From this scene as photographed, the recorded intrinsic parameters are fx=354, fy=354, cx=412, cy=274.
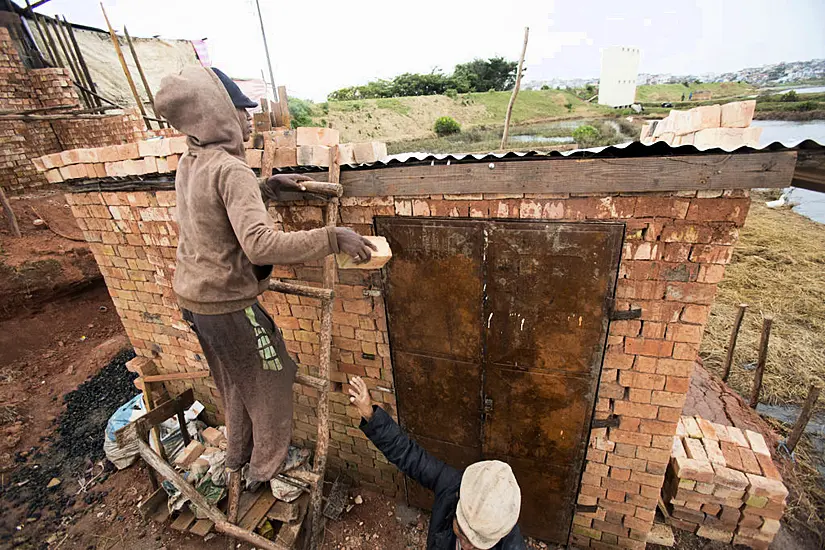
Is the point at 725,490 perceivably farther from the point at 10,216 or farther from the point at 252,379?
the point at 10,216

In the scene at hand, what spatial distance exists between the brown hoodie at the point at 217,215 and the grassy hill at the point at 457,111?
27.8m

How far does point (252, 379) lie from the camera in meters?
2.17

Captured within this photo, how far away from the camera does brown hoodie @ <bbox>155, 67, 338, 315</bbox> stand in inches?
63.0

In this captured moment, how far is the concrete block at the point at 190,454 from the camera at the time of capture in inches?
133

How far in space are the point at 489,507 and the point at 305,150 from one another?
2.39 m

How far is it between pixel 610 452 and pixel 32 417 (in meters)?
7.26

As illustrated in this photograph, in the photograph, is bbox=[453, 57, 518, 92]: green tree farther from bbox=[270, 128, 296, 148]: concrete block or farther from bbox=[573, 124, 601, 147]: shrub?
bbox=[270, 128, 296, 148]: concrete block

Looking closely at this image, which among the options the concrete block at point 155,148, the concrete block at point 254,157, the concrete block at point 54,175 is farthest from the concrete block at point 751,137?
the concrete block at point 54,175

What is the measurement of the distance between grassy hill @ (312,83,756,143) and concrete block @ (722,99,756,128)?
28211 mm

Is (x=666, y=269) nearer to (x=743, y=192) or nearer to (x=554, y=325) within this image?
(x=743, y=192)

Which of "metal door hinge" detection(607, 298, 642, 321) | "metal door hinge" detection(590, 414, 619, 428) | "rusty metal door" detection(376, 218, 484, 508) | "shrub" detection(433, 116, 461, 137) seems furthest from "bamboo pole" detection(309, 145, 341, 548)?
"shrub" detection(433, 116, 461, 137)

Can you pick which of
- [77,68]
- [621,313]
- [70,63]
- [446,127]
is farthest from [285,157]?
[446,127]

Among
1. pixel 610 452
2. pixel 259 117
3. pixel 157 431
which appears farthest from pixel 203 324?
pixel 259 117

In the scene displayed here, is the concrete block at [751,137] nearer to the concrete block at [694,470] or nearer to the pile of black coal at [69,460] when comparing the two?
the concrete block at [694,470]
